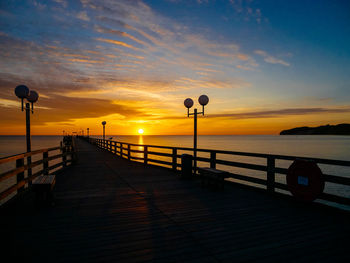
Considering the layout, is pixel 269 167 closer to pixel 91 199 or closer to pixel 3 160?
pixel 91 199

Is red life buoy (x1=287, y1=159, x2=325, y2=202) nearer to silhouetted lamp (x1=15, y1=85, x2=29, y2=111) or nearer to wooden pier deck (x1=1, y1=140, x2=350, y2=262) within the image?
wooden pier deck (x1=1, y1=140, x2=350, y2=262)

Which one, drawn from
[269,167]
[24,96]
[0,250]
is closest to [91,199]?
[0,250]

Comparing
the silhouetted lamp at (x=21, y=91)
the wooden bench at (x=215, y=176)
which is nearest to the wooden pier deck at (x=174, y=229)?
the wooden bench at (x=215, y=176)

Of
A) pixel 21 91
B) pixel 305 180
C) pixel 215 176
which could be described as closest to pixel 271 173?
pixel 305 180

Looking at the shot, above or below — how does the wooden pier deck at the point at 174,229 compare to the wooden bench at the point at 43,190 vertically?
below

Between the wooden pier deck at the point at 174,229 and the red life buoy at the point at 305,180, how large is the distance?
33 cm

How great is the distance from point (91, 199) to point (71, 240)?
7.70 ft

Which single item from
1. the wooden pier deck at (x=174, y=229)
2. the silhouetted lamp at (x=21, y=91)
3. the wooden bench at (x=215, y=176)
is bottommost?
the wooden pier deck at (x=174, y=229)

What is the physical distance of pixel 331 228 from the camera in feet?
12.4

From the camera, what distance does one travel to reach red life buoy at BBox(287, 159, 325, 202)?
463cm

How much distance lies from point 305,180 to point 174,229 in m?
3.30

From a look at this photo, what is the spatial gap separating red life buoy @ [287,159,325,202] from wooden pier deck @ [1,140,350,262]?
333mm

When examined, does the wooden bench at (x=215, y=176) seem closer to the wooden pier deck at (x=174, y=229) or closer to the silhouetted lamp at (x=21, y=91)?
the wooden pier deck at (x=174, y=229)

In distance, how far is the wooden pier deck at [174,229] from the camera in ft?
9.66
